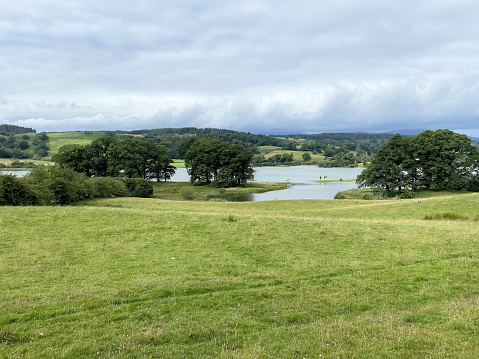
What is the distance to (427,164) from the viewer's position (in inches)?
2650

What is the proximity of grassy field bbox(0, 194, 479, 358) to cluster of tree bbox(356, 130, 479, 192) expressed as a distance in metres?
52.0

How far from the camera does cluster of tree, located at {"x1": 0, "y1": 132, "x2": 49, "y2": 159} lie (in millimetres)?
151000

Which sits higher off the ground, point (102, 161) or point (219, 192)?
A: point (102, 161)

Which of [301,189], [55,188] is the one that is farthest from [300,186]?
[55,188]

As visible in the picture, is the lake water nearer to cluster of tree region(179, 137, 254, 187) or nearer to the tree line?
the tree line

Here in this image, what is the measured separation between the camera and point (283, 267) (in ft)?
41.4

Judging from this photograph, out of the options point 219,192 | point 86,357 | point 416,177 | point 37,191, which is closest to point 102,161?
point 219,192

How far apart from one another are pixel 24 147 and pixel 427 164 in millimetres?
189687

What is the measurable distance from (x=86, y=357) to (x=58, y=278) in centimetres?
609

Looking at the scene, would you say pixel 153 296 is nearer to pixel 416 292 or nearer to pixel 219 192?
pixel 416 292

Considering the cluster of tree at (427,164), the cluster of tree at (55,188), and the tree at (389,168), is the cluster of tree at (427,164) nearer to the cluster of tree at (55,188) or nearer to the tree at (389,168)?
the tree at (389,168)

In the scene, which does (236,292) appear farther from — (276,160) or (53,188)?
(276,160)

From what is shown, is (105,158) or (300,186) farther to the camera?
(300,186)

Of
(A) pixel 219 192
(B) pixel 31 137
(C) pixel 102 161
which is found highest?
(B) pixel 31 137
